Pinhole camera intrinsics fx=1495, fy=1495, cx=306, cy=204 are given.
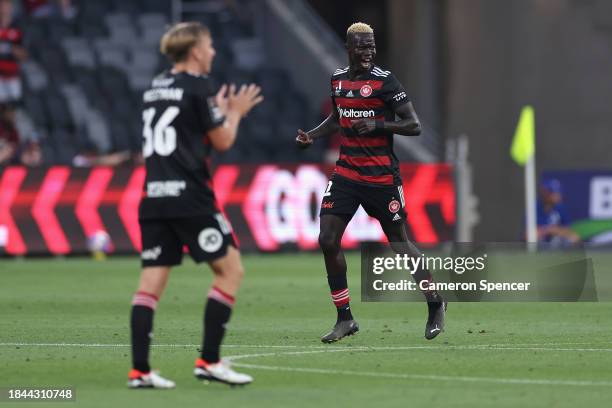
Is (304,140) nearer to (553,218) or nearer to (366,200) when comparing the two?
(366,200)

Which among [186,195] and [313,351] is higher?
[186,195]

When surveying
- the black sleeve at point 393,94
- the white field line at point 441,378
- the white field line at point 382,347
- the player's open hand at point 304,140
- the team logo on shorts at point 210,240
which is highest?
the black sleeve at point 393,94

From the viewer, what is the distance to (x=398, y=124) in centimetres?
1112

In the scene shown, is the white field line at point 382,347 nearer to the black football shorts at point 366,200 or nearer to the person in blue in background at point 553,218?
the black football shorts at point 366,200

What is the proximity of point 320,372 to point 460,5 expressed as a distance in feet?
63.1

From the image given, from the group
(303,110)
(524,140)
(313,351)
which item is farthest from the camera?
(303,110)

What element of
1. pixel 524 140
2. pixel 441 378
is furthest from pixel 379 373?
pixel 524 140

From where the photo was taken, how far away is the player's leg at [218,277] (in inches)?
328

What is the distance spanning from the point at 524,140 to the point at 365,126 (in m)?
14.5

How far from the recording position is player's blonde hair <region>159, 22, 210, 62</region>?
27.4 feet

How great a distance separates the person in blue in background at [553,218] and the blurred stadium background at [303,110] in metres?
0.21

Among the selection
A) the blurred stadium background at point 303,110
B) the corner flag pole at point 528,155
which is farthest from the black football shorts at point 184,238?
the corner flag pole at point 528,155

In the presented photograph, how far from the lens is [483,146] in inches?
1065

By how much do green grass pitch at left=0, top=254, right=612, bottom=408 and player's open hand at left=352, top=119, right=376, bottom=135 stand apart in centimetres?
157
